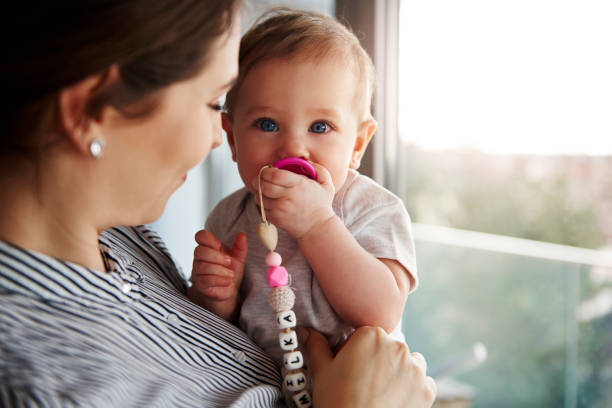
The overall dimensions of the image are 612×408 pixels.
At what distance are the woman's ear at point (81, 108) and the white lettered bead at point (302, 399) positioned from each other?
0.59 m

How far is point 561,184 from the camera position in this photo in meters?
2.42

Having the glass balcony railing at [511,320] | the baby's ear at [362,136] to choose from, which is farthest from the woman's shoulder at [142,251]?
the glass balcony railing at [511,320]

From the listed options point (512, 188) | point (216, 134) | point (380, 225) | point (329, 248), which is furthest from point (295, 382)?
point (512, 188)

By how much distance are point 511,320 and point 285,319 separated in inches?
73.5

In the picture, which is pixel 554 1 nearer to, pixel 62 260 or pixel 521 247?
pixel 521 247

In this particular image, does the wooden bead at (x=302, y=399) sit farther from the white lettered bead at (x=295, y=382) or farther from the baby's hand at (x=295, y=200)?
the baby's hand at (x=295, y=200)

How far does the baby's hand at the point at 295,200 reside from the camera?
107 cm

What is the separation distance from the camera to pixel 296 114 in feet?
3.74

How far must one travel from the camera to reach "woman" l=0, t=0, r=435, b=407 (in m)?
0.76

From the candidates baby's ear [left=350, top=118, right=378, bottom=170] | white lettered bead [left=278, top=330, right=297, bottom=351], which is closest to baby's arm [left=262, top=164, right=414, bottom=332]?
white lettered bead [left=278, top=330, right=297, bottom=351]

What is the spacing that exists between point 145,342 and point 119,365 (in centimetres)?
9

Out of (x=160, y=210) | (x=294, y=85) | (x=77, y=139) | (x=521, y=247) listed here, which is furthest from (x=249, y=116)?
(x=521, y=247)

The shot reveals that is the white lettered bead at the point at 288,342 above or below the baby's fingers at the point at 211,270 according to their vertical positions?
below

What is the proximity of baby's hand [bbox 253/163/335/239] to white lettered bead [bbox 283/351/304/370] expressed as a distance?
0.77ft
